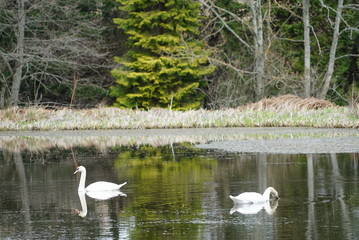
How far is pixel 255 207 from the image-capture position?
13.0 meters

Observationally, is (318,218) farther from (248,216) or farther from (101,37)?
(101,37)

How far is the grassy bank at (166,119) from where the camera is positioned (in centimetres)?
3005

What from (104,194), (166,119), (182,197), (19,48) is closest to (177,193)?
(182,197)

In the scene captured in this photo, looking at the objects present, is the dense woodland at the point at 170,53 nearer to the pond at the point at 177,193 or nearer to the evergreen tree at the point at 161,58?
the evergreen tree at the point at 161,58

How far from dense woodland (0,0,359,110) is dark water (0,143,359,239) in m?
17.0

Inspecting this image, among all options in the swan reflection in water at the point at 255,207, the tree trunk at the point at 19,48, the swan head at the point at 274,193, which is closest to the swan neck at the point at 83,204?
the swan reflection in water at the point at 255,207

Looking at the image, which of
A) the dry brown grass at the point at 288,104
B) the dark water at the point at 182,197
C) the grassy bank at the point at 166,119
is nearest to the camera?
the dark water at the point at 182,197

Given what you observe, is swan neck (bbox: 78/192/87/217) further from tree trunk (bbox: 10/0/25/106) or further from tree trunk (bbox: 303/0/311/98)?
tree trunk (bbox: 303/0/311/98)

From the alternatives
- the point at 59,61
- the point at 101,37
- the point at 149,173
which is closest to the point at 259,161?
the point at 149,173

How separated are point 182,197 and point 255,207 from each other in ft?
5.28

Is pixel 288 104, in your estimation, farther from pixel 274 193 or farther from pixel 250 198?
pixel 250 198

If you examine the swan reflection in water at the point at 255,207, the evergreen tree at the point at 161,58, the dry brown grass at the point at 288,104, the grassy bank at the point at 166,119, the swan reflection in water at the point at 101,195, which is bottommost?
the swan reflection in water at the point at 255,207

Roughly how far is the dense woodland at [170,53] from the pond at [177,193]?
14.1m

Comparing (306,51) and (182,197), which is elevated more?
(306,51)
